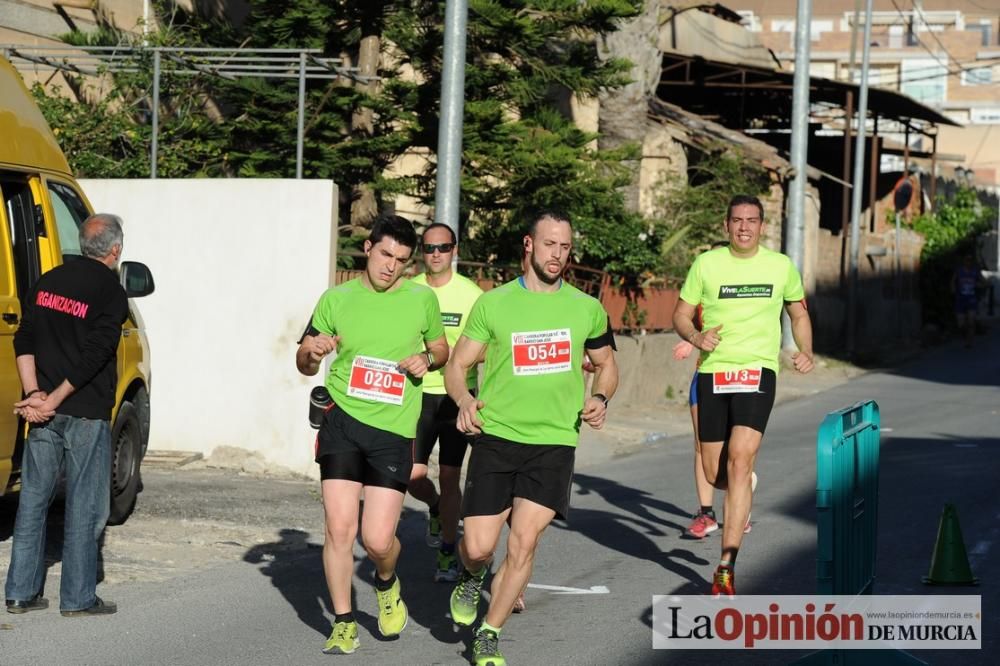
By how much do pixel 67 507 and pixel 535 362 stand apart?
2.54 m

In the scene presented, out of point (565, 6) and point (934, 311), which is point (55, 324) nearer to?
point (565, 6)

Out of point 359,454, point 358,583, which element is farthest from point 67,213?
point 359,454

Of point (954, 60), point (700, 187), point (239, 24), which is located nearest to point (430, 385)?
point (239, 24)

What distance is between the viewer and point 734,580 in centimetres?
835

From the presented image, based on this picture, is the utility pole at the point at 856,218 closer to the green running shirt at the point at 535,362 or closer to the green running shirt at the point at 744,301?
the green running shirt at the point at 744,301

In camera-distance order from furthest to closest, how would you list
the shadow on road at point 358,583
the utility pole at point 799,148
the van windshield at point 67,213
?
1. the utility pole at point 799,148
2. the van windshield at point 67,213
3. the shadow on road at point 358,583

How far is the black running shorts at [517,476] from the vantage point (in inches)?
250

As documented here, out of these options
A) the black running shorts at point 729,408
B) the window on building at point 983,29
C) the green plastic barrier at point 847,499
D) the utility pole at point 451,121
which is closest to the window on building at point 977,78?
the window on building at point 983,29

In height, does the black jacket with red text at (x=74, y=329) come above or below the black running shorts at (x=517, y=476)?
above

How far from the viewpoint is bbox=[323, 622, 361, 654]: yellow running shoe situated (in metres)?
6.48

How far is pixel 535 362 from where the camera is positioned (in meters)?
6.36

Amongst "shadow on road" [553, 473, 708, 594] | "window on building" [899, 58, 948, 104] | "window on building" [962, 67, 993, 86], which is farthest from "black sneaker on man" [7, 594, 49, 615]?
"window on building" [962, 67, 993, 86]

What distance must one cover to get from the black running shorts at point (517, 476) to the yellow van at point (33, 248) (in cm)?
320

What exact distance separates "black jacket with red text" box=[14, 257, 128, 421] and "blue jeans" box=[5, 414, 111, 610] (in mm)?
133
